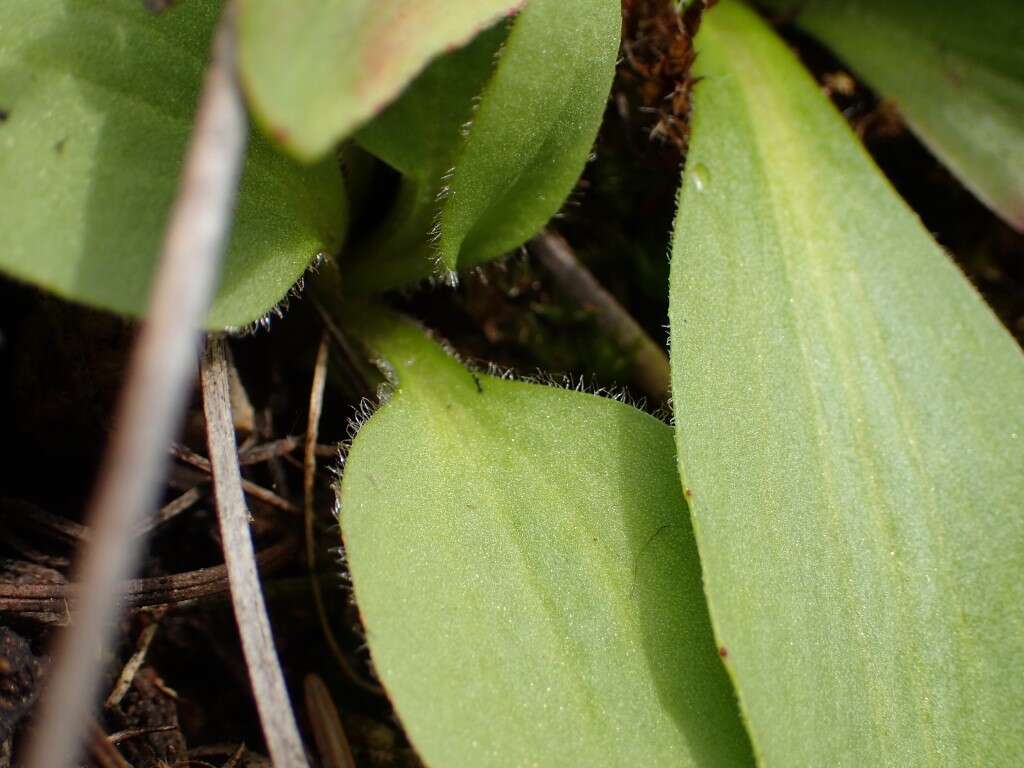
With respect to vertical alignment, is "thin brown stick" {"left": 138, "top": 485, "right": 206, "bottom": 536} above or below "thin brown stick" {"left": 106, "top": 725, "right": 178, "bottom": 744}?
above

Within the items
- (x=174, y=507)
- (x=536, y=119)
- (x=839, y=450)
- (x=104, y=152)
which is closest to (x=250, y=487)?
(x=174, y=507)

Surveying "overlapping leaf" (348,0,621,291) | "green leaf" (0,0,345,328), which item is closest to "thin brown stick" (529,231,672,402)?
"overlapping leaf" (348,0,621,291)

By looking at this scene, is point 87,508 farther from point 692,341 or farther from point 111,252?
point 692,341

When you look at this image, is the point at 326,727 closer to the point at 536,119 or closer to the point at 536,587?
the point at 536,587

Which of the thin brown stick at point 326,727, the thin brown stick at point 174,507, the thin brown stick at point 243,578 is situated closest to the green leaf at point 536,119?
the thin brown stick at point 243,578

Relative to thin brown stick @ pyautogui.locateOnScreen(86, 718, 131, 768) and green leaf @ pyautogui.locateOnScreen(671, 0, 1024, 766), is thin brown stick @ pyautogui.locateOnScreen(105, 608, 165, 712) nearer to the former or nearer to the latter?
thin brown stick @ pyautogui.locateOnScreen(86, 718, 131, 768)

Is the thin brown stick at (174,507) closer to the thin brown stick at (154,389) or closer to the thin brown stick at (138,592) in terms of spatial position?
the thin brown stick at (138,592)

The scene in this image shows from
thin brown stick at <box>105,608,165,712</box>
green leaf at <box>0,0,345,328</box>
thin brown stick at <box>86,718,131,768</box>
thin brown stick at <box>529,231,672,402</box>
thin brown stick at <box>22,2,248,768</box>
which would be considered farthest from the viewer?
thin brown stick at <box>529,231,672,402</box>
